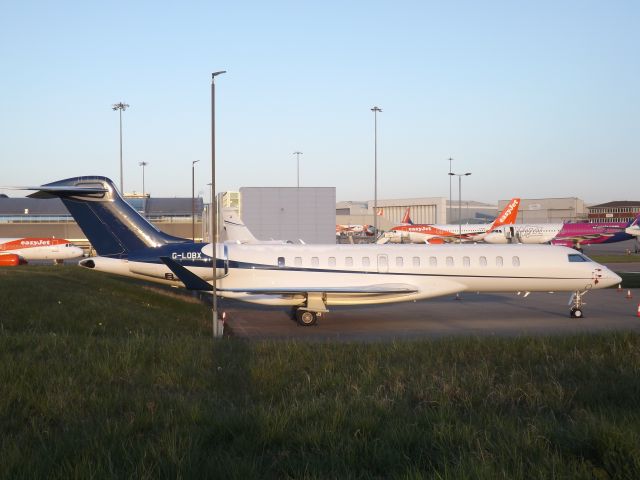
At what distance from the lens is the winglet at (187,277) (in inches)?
786

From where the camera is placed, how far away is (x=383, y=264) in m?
21.5

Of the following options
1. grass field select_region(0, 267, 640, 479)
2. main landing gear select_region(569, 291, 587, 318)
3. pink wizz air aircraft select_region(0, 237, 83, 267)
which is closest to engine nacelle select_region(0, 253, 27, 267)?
pink wizz air aircraft select_region(0, 237, 83, 267)

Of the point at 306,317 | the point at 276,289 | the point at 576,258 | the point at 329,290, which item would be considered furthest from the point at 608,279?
the point at 276,289

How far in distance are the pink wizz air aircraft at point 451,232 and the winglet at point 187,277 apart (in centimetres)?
5835

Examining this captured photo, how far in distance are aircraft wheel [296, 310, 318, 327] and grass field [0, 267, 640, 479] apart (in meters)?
9.93

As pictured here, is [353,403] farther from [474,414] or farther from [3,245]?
[3,245]

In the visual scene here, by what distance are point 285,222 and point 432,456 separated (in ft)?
180

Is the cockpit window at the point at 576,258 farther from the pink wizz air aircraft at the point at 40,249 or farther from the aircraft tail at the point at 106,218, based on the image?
the pink wizz air aircraft at the point at 40,249

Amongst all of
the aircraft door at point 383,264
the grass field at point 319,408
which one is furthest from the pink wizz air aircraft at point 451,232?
the grass field at point 319,408

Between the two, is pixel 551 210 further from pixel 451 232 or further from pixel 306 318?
pixel 306 318

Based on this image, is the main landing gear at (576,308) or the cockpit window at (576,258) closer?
the main landing gear at (576,308)

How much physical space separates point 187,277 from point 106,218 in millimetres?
3719

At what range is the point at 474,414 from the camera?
640cm

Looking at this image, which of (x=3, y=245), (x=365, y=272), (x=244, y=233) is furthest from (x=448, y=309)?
(x=3, y=245)
